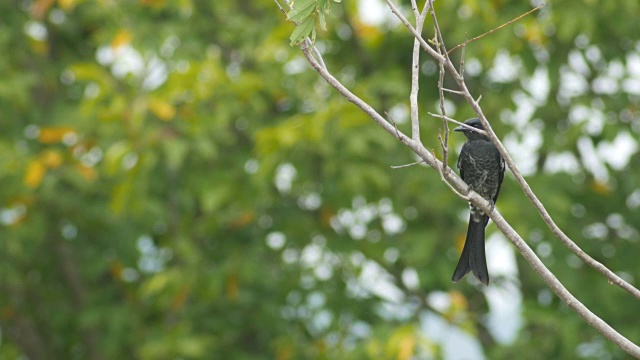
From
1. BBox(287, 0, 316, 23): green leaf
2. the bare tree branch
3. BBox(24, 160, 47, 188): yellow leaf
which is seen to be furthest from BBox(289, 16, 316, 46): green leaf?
BBox(24, 160, 47, 188): yellow leaf

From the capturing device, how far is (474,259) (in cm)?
304

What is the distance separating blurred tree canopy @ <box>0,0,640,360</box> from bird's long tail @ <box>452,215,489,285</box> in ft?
5.75

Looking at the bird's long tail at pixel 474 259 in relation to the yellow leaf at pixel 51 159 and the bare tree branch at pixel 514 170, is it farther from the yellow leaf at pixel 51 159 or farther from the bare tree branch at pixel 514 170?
the yellow leaf at pixel 51 159

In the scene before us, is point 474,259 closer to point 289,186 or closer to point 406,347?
point 406,347

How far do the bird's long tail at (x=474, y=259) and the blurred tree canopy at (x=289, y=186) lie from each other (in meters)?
1.75

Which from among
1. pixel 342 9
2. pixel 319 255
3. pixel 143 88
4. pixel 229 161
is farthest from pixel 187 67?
pixel 319 255

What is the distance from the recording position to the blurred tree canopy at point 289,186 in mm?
5273

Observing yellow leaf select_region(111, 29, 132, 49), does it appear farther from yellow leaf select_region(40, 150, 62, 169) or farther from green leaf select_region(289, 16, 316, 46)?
green leaf select_region(289, 16, 316, 46)

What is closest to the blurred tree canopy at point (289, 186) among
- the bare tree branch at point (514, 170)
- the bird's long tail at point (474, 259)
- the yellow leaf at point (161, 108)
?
the yellow leaf at point (161, 108)

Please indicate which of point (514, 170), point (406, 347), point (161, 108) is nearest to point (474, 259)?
point (514, 170)

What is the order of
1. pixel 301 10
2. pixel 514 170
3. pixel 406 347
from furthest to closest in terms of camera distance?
pixel 406 347 → pixel 514 170 → pixel 301 10

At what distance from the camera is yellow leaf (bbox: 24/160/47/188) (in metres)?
5.49

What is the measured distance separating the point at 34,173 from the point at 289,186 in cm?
170

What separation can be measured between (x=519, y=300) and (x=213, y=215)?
7.00 feet
